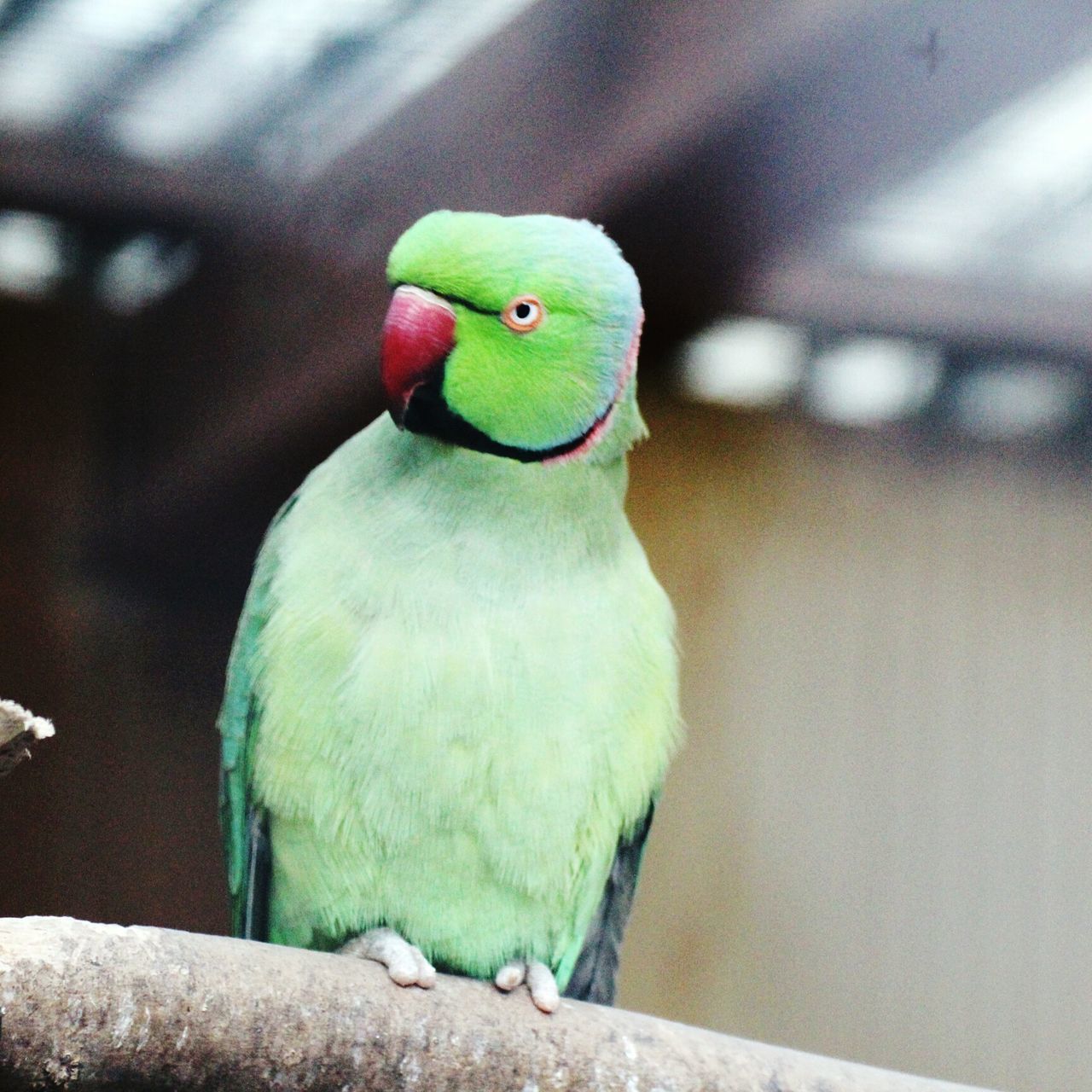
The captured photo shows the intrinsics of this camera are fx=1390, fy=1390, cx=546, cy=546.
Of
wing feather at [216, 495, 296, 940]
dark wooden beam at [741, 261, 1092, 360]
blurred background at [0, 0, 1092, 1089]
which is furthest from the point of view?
dark wooden beam at [741, 261, 1092, 360]

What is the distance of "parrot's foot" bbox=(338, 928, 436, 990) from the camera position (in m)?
1.12

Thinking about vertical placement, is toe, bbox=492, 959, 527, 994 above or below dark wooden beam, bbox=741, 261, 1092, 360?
below

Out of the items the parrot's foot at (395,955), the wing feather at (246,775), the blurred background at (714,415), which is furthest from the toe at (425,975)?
the blurred background at (714,415)

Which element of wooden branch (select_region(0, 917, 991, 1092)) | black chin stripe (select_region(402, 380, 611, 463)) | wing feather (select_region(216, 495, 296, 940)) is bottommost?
wooden branch (select_region(0, 917, 991, 1092))

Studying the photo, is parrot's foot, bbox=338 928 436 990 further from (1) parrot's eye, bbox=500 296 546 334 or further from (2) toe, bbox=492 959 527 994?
(1) parrot's eye, bbox=500 296 546 334

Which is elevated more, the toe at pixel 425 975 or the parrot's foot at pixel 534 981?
the toe at pixel 425 975

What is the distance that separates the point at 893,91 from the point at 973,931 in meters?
1.38

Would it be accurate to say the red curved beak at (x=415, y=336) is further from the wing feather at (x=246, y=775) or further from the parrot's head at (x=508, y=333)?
the wing feather at (x=246, y=775)

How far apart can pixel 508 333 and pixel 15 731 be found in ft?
1.99

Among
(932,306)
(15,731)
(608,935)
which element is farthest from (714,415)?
(15,731)

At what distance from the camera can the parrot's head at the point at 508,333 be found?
1.25 metres

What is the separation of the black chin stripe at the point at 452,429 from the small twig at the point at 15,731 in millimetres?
526

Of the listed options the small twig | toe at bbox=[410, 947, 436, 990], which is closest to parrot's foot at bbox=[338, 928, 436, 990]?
toe at bbox=[410, 947, 436, 990]

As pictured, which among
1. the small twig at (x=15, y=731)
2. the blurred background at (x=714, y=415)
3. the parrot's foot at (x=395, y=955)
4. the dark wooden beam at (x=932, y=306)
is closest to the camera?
the small twig at (x=15, y=731)
